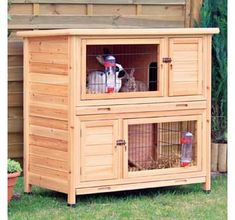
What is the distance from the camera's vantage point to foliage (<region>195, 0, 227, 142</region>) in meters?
6.57

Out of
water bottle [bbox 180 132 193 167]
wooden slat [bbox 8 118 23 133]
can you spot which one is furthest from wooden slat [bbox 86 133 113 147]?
wooden slat [bbox 8 118 23 133]

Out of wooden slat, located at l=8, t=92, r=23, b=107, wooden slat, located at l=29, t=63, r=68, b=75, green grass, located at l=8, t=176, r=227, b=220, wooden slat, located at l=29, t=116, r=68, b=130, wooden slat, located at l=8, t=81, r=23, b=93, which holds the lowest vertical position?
green grass, located at l=8, t=176, r=227, b=220

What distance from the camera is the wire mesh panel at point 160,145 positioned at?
5.61m

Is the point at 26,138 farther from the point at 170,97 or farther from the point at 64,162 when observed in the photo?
the point at 170,97

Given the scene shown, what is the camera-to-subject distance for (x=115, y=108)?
517cm

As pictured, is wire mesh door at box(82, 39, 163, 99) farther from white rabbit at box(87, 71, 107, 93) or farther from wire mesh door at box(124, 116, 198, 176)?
wire mesh door at box(124, 116, 198, 176)

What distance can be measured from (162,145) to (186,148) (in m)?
0.26

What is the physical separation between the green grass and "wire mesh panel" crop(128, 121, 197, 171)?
223mm

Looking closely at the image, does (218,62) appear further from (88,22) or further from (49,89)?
(49,89)

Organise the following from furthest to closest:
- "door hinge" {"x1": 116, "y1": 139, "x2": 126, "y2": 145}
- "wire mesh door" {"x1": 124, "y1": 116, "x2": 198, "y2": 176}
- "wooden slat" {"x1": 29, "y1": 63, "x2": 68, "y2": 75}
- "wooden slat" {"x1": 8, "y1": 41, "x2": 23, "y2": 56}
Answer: "wooden slat" {"x1": 8, "y1": 41, "x2": 23, "y2": 56} < "wire mesh door" {"x1": 124, "y1": 116, "x2": 198, "y2": 176} < "door hinge" {"x1": 116, "y1": 139, "x2": 126, "y2": 145} < "wooden slat" {"x1": 29, "y1": 63, "x2": 68, "y2": 75}

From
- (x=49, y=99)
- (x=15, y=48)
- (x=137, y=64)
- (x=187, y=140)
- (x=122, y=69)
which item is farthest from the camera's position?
(x=15, y=48)

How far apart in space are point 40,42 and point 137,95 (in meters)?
0.82

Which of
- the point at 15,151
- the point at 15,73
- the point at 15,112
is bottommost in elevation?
the point at 15,151

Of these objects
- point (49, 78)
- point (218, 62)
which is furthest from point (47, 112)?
point (218, 62)
